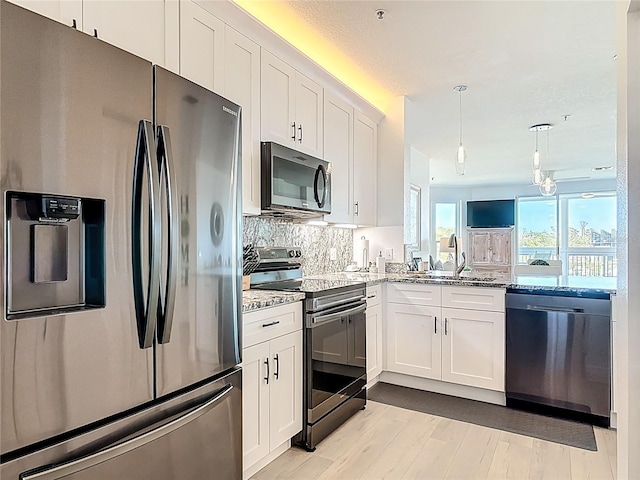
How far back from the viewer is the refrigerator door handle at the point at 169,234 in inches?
51.6

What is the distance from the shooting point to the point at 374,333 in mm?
3404

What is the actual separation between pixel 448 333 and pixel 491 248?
7.55 meters

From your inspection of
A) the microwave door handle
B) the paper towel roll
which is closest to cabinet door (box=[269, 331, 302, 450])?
the microwave door handle

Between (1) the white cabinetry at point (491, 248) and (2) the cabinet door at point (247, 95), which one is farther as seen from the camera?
(1) the white cabinetry at point (491, 248)

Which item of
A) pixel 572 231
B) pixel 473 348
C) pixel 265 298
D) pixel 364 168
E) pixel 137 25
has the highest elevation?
pixel 137 25

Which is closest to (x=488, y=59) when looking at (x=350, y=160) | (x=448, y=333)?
(x=350, y=160)

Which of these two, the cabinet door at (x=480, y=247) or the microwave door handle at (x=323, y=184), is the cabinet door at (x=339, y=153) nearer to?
the microwave door handle at (x=323, y=184)

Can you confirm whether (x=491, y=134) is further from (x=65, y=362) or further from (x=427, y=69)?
(x=65, y=362)

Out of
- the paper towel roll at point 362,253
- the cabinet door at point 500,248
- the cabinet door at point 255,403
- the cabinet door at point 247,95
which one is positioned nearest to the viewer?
the cabinet door at point 255,403

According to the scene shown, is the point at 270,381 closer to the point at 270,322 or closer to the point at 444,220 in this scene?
the point at 270,322

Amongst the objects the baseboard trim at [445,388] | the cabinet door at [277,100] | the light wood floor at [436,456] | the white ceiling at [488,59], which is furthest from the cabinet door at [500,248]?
the cabinet door at [277,100]

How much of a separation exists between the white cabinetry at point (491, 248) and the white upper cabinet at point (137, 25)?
954 centimetres

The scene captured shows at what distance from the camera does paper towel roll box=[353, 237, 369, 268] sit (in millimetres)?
4250

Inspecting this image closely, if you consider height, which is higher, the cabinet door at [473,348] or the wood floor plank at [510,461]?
the cabinet door at [473,348]
